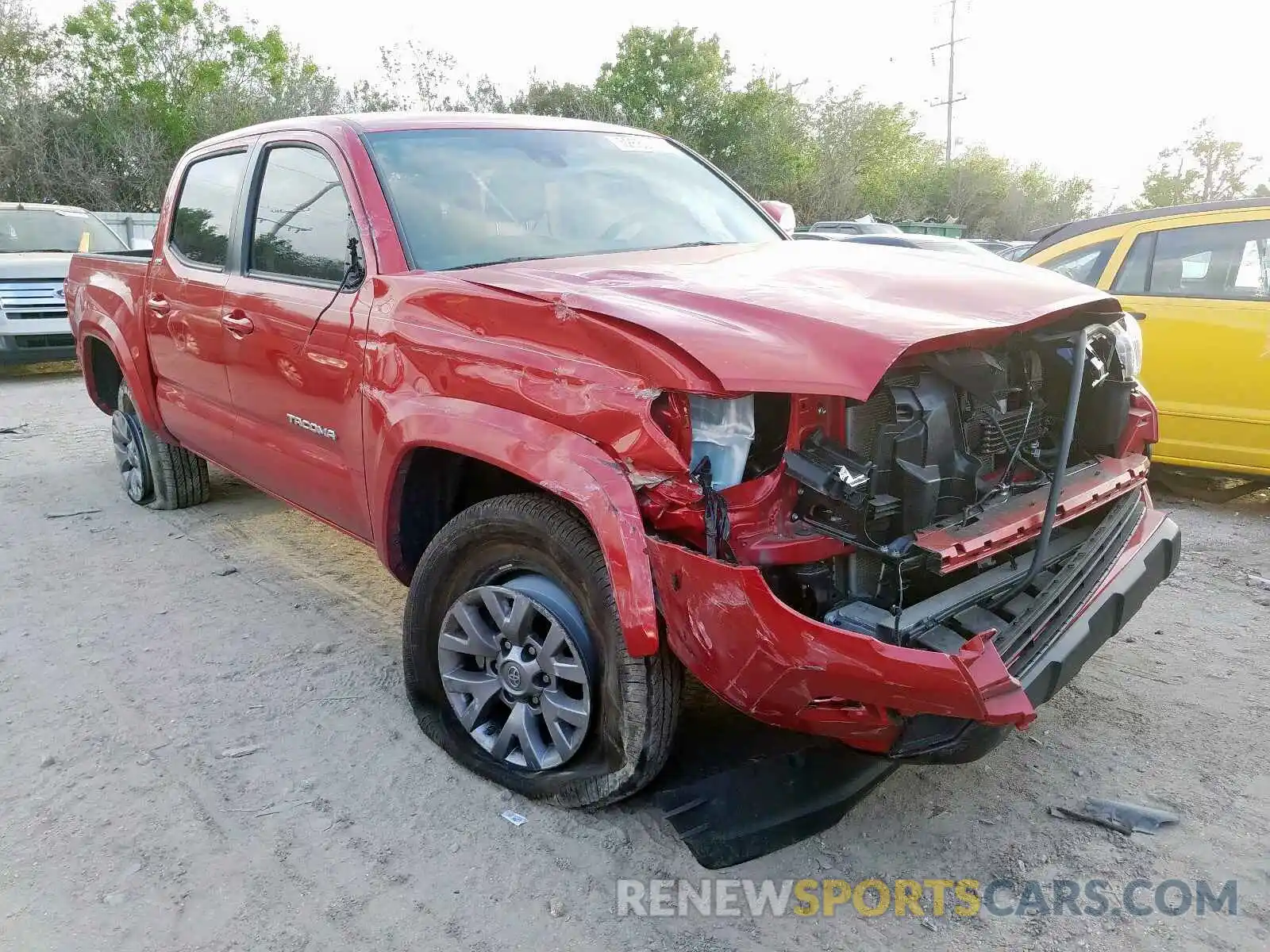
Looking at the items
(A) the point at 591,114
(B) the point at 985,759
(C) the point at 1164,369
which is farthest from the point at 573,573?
(A) the point at 591,114

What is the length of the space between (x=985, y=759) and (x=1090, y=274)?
3732mm

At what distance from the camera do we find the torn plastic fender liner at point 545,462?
2.16 metres

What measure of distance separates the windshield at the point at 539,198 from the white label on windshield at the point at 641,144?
0.4 inches

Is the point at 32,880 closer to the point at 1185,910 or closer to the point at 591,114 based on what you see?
the point at 1185,910

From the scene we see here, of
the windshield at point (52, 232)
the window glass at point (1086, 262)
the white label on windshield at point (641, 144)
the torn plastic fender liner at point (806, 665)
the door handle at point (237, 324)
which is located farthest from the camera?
the windshield at point (52, 232)

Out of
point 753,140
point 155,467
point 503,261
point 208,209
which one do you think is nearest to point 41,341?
point 155,467

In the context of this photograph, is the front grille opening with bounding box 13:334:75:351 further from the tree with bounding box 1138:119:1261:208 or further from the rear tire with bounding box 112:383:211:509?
the tree with bounding box 1138:119:1261:208

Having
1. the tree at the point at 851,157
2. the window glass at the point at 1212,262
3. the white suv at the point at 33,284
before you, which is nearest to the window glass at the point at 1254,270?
the window glass at the point at 1212,262

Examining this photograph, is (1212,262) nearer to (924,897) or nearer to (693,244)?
(693,244)

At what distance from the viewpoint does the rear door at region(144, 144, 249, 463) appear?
3.91 m

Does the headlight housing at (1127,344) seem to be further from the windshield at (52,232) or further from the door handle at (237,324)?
the windshield at (52,232)

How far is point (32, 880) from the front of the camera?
2.40 meters

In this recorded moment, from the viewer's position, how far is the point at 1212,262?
5121mm

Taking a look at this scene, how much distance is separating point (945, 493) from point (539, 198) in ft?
5.88
